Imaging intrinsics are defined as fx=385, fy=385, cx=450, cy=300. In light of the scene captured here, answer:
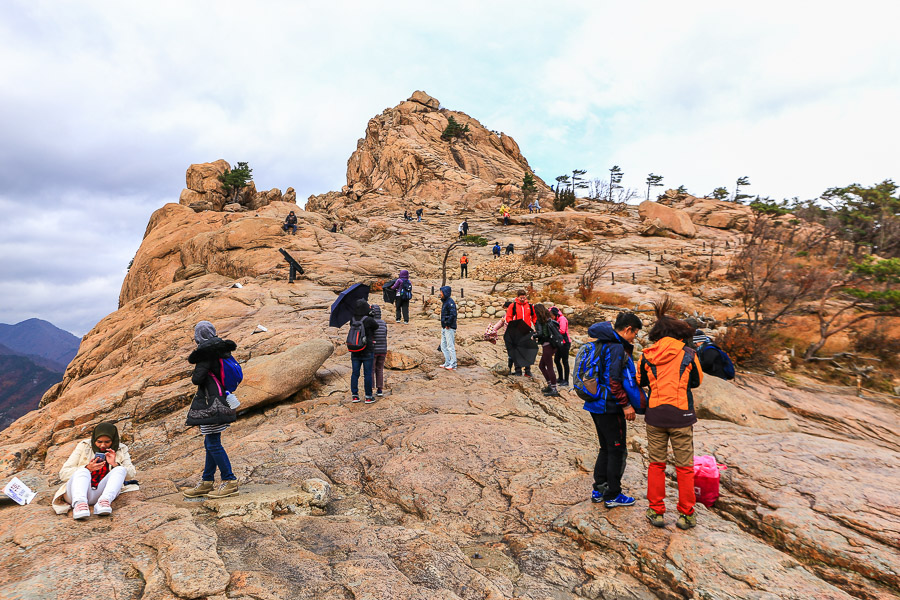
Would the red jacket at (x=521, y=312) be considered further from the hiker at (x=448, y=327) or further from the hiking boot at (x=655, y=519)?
the hiking boot at (x=655, y=519)

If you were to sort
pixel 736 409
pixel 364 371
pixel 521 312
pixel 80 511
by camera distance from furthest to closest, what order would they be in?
1. pixel 521 312
2. pixel 364 371
3. pixel 736 409
4. pixel 80 511

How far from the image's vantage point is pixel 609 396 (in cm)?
392

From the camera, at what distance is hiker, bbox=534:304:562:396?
8.53m

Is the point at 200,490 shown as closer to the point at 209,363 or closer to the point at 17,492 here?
the point at 209,363

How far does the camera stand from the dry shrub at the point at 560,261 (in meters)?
23.7

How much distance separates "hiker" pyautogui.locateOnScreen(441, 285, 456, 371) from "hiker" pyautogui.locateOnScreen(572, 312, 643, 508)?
544cm

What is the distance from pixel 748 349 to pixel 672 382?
33.9 feet

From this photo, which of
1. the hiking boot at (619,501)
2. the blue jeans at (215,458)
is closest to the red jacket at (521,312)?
the hiking boot at (619,501)

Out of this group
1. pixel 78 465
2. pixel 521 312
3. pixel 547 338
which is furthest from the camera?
pixel 521 312

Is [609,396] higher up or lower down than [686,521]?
higher up

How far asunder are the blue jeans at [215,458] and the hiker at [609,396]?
4122 millimetres

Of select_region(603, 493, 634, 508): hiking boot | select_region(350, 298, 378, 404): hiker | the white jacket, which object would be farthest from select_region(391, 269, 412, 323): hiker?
select_region(603, 493, 634, 508): hiking boot

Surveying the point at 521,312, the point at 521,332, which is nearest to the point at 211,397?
the point at 521,312

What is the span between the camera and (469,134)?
68.8 meters
